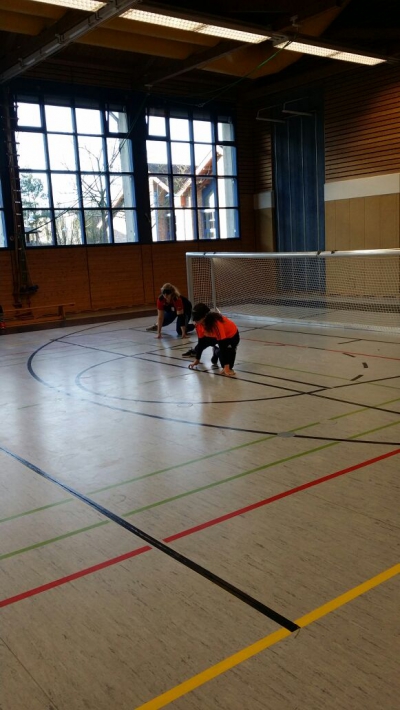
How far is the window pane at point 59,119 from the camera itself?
14.3 meters

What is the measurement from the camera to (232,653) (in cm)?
232

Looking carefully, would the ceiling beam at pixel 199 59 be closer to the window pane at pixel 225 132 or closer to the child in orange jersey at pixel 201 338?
the window pane at pixel 225 132

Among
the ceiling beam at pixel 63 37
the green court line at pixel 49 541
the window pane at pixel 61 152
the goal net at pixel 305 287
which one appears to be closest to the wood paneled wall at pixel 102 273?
the goal net at pixel 305 287

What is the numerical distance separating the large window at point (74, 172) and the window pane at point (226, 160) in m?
3.09

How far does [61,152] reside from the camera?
47.5 feet

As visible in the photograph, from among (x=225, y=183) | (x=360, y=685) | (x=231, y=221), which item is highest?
(x=225, y=183)

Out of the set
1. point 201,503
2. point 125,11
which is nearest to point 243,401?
point 201,503

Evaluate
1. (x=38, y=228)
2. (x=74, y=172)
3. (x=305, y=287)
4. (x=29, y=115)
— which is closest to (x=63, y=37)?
(x=29, y=115)

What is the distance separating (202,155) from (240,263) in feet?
10.7

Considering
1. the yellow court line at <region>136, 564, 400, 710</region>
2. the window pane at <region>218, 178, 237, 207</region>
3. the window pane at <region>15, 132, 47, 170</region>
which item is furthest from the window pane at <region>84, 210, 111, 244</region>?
the yellow court line at <region>136, 564, 400, 710</region>

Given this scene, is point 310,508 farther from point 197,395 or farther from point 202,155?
point 202,155

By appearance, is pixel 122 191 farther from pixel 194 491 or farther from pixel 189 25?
pixel 194 491

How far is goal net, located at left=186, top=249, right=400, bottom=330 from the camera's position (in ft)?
40.8

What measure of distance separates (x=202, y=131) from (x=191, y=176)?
1375 millimetres
